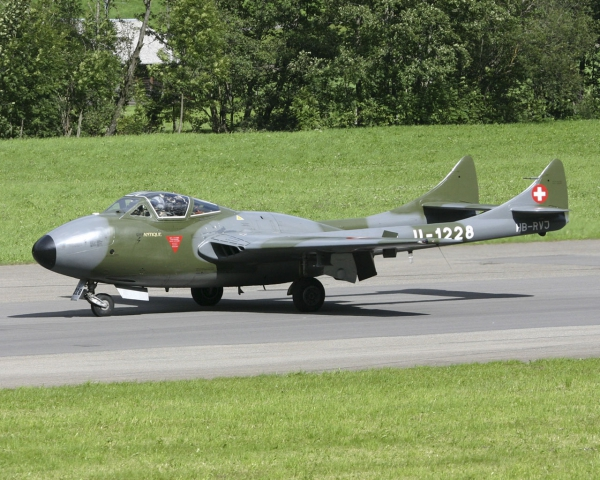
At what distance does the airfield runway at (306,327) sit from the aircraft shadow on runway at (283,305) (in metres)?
0.02

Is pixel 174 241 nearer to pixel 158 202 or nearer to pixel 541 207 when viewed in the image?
pixel 158 202

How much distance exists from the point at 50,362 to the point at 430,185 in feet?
105

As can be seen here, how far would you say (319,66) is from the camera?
6612 cm

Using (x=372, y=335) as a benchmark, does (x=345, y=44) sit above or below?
above

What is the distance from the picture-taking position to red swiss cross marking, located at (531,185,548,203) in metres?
21.5

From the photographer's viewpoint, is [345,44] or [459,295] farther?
[345,44]

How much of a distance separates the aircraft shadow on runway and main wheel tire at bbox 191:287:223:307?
0.16 metres

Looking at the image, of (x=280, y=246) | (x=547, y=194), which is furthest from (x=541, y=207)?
(x=280, y=246)

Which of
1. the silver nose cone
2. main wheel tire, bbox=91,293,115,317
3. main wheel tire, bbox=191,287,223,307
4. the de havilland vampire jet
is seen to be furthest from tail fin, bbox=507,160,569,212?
the silver nose cone

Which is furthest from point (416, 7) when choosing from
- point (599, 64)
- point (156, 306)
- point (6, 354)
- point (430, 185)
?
point (6, 354)

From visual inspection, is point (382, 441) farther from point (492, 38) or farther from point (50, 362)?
point (492, 38)

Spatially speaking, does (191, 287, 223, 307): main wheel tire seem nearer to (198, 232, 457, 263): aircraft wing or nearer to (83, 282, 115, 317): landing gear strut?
(198, 232, 457, 263): aircraft wing

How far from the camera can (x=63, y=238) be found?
17484 millimetres

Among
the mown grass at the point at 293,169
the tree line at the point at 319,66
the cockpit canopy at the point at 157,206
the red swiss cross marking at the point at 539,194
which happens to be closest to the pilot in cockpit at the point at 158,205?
the cockpit canopy at the point at 157,206
